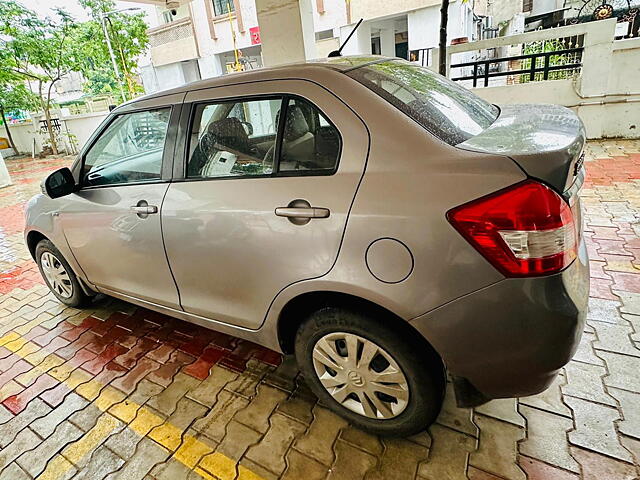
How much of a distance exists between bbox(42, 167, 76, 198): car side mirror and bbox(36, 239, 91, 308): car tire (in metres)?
0.70

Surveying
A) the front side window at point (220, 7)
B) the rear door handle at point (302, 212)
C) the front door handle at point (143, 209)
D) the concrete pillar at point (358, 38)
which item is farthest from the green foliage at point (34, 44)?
the rear door handle at point (302, 212)

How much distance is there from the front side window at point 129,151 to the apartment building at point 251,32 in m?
10.0

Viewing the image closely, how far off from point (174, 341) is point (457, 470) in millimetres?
1966

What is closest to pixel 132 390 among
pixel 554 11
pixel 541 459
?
pixel 541 459

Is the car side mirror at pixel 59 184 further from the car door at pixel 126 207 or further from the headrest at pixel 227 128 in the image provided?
the headrest at pixel 227 128

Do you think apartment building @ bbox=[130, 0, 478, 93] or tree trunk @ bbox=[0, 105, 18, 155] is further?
tree trunk @ bbox=[0, 105, 18, 155]

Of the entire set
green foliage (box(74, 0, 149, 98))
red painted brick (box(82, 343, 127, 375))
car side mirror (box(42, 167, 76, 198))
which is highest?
green foliage (box(74, 0, 149, 98))

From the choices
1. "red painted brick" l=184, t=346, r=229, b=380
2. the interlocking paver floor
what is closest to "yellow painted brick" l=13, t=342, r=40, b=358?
the interlocking paver floor

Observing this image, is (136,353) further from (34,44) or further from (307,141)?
(34,44)

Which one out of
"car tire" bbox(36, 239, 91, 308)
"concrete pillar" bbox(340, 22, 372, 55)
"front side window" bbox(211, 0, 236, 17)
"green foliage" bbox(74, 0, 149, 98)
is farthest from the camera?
"front side window" bbox(211, 0, 236, 17)

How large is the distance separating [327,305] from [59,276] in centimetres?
263

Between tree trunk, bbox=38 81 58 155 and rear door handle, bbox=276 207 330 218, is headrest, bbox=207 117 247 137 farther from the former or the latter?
tree trunk, bbox=38 81 58 155

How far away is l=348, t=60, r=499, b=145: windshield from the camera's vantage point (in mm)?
1518

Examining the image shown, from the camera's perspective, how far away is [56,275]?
3174mm
